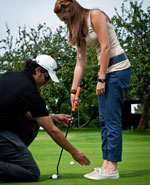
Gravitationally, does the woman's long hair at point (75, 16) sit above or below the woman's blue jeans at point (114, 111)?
above

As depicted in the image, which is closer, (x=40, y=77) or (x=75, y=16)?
(x=40, y=77)

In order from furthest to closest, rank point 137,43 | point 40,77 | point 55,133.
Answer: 1. point 137,43
2. point 40,77
3. point 55,133

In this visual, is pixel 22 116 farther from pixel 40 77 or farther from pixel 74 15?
pixel 74 15

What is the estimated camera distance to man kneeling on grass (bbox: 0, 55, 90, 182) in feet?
13.6

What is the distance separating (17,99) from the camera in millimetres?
4203

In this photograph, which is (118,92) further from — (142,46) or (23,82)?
(142,46)

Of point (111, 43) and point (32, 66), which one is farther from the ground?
point (111, 43)

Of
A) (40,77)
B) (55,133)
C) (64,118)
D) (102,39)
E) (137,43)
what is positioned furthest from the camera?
(137,43)

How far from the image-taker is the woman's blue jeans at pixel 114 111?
182 inches

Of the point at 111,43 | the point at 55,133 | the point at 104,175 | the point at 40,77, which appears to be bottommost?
the point at 104,175

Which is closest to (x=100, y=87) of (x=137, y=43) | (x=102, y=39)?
(x=102, y=39)

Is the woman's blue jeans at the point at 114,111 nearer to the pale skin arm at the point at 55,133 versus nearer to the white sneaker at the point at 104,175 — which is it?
the white sneaker at the point at 104,175

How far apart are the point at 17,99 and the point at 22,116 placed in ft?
1.51

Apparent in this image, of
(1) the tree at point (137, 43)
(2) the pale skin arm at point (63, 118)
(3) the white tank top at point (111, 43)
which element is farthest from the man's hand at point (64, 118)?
(1) the tree at point (137, 43)
